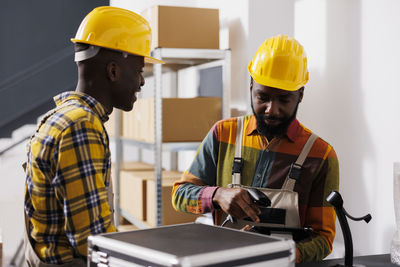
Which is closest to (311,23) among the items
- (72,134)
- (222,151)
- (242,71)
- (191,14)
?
(242,71)

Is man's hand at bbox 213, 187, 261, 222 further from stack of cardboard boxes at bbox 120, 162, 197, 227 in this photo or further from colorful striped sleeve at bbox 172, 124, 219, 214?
stack of cardboard boxes at bbox 120, 162, 197, 227

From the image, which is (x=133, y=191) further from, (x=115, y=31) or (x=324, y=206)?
(x=115, y=31)

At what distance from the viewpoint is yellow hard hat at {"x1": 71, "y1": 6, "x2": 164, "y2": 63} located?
1.31m

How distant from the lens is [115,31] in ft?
4.34

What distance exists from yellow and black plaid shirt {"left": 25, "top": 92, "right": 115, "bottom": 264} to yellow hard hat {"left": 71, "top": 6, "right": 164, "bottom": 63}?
0.22 metres

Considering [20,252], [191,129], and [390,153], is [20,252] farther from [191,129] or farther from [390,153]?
[390,153]

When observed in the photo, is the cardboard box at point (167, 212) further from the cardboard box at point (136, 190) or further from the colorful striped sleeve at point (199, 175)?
the colorful striped sleeve at point (199, 175)

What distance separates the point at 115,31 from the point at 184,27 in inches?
70.5

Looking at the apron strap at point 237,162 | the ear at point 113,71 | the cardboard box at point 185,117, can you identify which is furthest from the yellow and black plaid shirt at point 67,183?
the cardboard box at point 185,117

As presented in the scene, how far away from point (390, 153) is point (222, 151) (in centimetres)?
80


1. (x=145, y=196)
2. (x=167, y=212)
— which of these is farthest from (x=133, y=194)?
(x=167, y=212)

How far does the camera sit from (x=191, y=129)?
308cm

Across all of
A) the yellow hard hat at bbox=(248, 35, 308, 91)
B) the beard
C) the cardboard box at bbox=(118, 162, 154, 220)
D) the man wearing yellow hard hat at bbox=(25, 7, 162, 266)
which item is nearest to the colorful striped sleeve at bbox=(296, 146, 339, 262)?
the beard

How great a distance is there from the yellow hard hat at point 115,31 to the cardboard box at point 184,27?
1659mm
